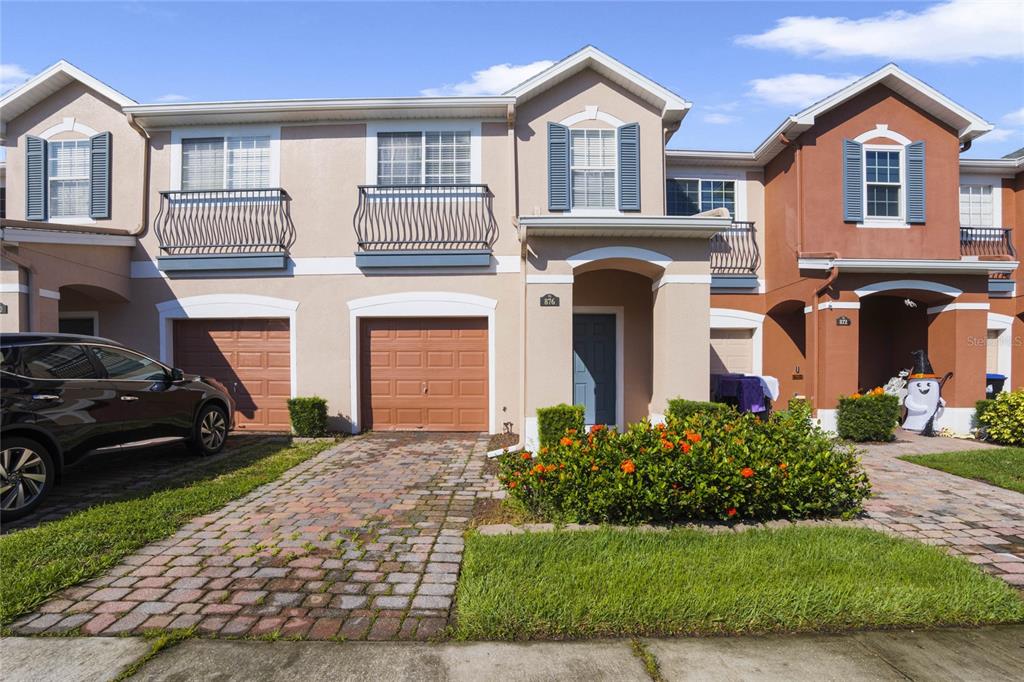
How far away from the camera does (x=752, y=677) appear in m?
2.81

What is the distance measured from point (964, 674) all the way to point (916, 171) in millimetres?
11857

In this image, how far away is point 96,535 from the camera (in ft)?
15.2

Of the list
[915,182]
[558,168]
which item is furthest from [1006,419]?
[558,168]

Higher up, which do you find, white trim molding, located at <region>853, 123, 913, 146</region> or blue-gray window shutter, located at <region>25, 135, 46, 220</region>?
white trim molding, located at <region>853, 123, 913, 146</region>

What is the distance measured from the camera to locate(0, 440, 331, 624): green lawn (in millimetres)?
3771

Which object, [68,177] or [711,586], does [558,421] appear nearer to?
[711,586]

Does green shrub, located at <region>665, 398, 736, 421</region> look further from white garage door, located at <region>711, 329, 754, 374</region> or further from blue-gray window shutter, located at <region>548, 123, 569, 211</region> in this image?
white garage door, located at <region>711, 329, 754, 374</region>

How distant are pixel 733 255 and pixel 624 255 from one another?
5.23m

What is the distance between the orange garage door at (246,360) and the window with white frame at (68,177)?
10.9 feet

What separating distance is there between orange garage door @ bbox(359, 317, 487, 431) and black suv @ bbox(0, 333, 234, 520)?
3.36 m

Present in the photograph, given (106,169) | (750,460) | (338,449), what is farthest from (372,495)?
(106,169)

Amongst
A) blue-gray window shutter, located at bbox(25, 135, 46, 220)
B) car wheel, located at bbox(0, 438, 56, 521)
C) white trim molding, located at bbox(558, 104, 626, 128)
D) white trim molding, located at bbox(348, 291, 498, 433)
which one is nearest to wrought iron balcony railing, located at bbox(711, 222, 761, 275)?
white trim molding, located at bbox(558, 104, 626, 128)

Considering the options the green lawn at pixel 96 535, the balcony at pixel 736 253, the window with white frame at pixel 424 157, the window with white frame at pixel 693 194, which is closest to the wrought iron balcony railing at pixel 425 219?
the window with white frame at pixel 424 157

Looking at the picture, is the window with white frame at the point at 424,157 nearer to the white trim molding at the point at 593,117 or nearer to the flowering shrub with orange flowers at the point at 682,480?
the white trim molding at the point at 593,117
